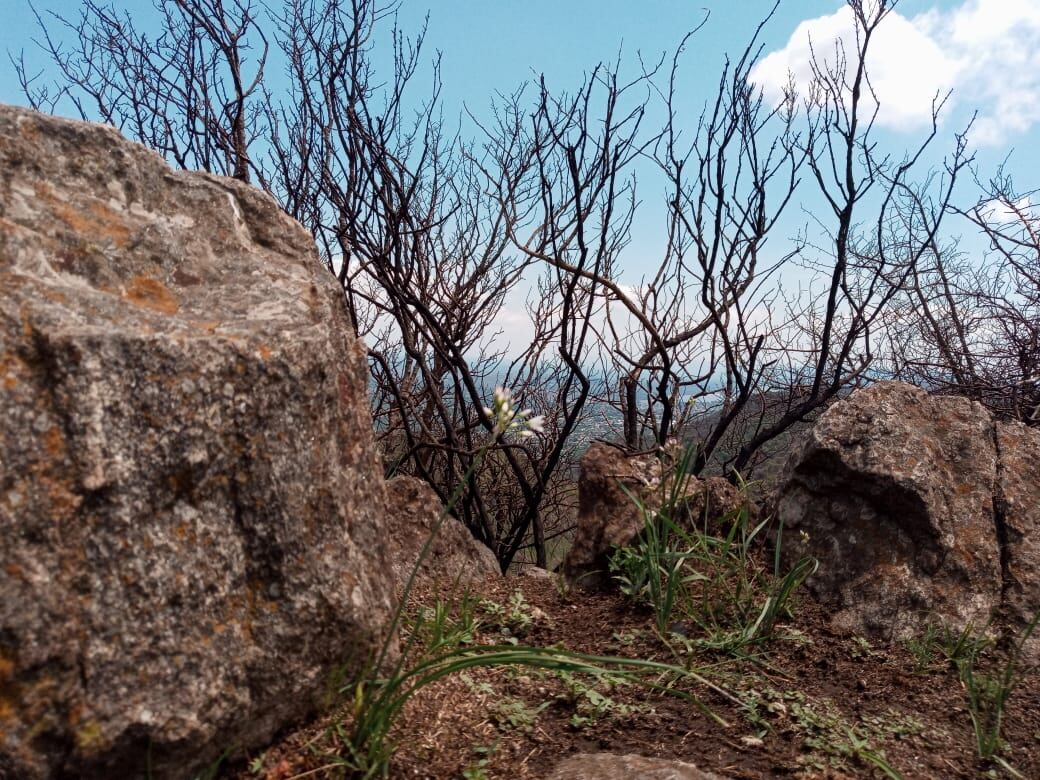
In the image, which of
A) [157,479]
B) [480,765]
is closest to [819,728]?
[480,765]

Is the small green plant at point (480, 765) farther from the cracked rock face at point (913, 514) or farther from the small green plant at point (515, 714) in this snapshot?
the cracked rock face at point (913, 514)

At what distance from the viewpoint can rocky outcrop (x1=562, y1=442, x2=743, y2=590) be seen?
3.40m

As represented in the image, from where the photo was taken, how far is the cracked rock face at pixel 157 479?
1512mm

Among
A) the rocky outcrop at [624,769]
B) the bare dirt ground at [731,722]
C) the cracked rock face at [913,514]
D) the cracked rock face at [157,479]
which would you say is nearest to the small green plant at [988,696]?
the bare dirt ground at [731,722]

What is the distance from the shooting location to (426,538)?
338cm

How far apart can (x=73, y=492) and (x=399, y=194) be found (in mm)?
3071

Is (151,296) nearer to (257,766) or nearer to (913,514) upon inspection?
(257,766)

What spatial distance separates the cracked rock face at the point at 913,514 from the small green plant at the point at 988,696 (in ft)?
0.73

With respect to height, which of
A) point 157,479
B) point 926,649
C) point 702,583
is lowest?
point 926,649

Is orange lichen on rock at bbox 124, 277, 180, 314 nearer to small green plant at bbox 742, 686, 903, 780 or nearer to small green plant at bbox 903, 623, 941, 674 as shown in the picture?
small green plant at bbox 742, 686, 903, 780

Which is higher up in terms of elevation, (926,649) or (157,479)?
(157,479)

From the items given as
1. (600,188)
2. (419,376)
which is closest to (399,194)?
(600,188)

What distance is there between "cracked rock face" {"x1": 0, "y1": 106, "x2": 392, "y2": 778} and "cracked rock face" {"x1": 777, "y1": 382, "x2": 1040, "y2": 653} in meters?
1.93

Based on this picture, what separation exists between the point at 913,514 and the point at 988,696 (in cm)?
74
